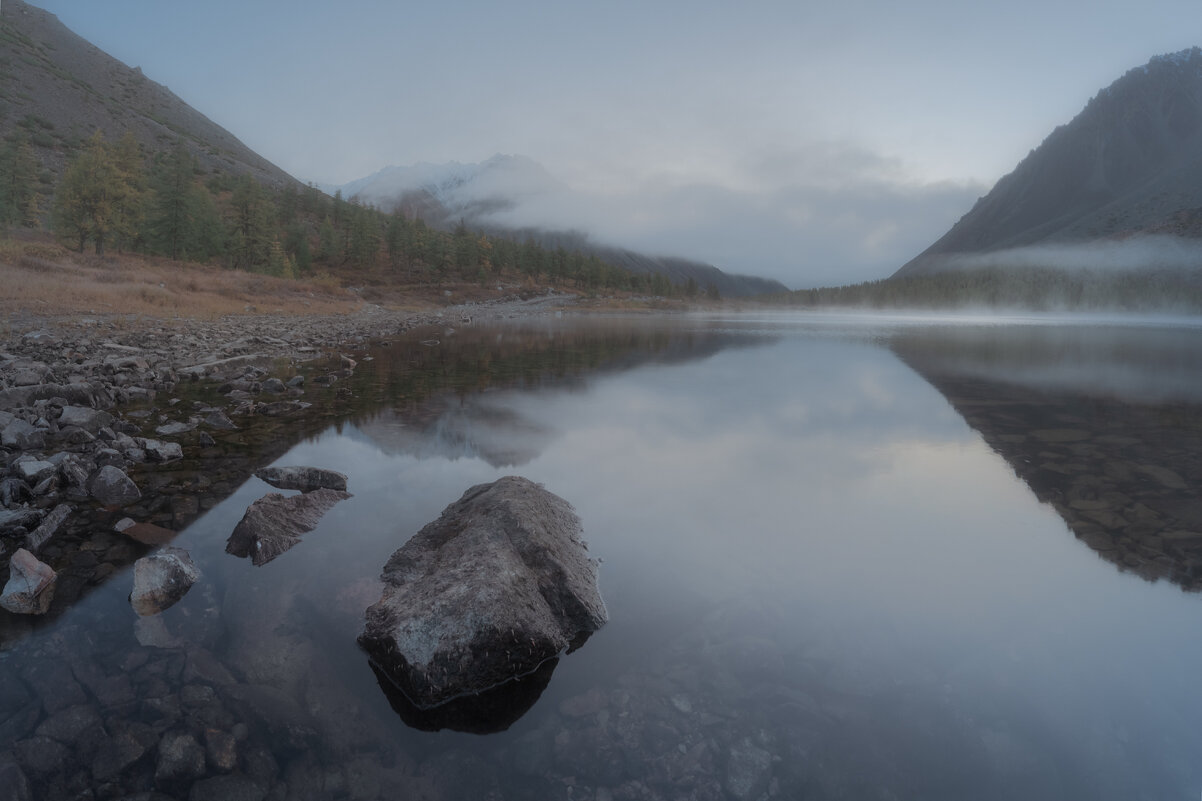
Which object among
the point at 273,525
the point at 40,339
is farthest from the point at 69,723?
the point at 40,339

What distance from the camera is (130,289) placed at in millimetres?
34156

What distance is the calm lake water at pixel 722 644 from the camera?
13.1 ft

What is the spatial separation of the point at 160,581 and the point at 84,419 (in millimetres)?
7065

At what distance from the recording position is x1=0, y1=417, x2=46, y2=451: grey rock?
9.15 meters

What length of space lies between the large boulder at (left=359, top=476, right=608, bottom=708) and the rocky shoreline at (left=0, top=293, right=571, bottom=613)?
3423mm

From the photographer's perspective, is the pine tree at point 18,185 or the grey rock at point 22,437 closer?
the grey rock at point 22,437

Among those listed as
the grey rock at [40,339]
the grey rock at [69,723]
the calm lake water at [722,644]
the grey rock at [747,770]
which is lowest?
the grey rock at [747,770]

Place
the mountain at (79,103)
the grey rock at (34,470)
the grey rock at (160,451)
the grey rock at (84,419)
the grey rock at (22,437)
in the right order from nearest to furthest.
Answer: the grey rock at (34,470) → the grey rock at (22,437) → the grey rock at (160,451) → the grey rock at (84,419) → the mountain at (79,103)

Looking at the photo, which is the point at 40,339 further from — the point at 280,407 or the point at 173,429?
the point at 173,429

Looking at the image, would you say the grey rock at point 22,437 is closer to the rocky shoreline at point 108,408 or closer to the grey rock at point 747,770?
the rocky shoreline at point 108,408

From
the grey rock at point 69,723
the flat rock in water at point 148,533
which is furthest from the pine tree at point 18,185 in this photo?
the grey rock at point 69,723

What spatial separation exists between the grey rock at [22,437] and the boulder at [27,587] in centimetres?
498

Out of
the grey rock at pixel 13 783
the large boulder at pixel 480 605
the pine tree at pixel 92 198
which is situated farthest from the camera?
the pine tree at pixel 92 198

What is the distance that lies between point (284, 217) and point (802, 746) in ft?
427
